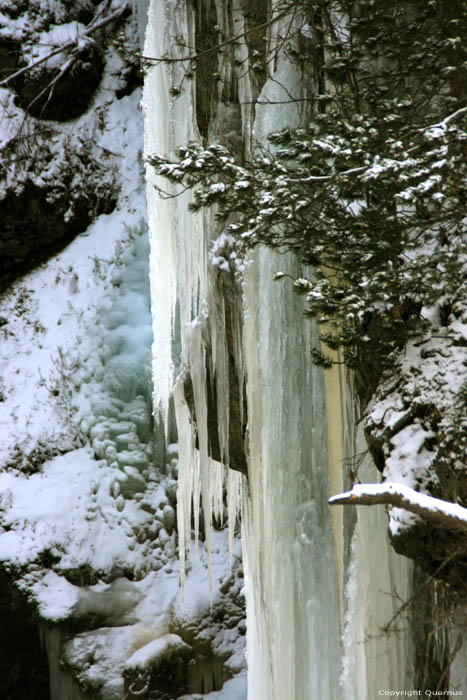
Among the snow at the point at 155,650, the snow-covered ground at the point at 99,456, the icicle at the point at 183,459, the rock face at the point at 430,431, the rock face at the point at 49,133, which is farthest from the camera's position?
the rock face at the point at 49,133

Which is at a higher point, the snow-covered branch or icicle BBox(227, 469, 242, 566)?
the snow-covered branch

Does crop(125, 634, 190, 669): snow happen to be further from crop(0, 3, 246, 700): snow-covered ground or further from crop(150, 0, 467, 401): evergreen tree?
crop(150, 0, 467, 401): evergreen tree

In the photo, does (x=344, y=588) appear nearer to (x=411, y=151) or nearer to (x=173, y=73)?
(x=411, y=151)

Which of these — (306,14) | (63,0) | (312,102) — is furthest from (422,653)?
(63,0)

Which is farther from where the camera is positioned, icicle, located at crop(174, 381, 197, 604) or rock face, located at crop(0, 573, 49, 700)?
rock face, located at crop(0, 573, 49, 700)

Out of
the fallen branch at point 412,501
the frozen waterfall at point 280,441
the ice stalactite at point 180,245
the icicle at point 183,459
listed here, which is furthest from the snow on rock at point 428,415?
the icicle at point 183,459

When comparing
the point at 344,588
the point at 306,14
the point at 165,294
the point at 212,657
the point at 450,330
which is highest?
the point at 306,14

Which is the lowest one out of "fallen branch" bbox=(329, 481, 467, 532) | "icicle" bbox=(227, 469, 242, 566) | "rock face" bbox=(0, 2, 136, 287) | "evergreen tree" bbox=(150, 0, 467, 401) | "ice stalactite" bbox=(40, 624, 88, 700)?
"ice stalactite" bbox=(40, 624, 88, 700)

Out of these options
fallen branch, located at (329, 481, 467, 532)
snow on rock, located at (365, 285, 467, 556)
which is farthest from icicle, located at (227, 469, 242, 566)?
fallen branch, located at (329, 481, 467, 532)

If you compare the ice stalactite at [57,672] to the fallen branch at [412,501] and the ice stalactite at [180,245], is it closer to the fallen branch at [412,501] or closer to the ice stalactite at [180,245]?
the ice stalactite at [180,245]

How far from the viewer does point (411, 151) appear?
9.53 ft

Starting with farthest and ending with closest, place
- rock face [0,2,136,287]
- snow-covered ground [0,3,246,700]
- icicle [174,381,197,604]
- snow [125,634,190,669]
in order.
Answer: rock face [0,2,136,287] → snow-covered ground [0,3,246,700] → snow [125,634,190,669] → icicle [174,381,197,604]

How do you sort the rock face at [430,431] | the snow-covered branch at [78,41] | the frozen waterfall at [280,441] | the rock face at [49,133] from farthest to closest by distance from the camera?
the rock face at [49,133] < the snow-covered branch at [78,41] < the frozen waterfall at [280,441] < the rock face at [430,431]

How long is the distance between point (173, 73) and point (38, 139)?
502 centimetres
